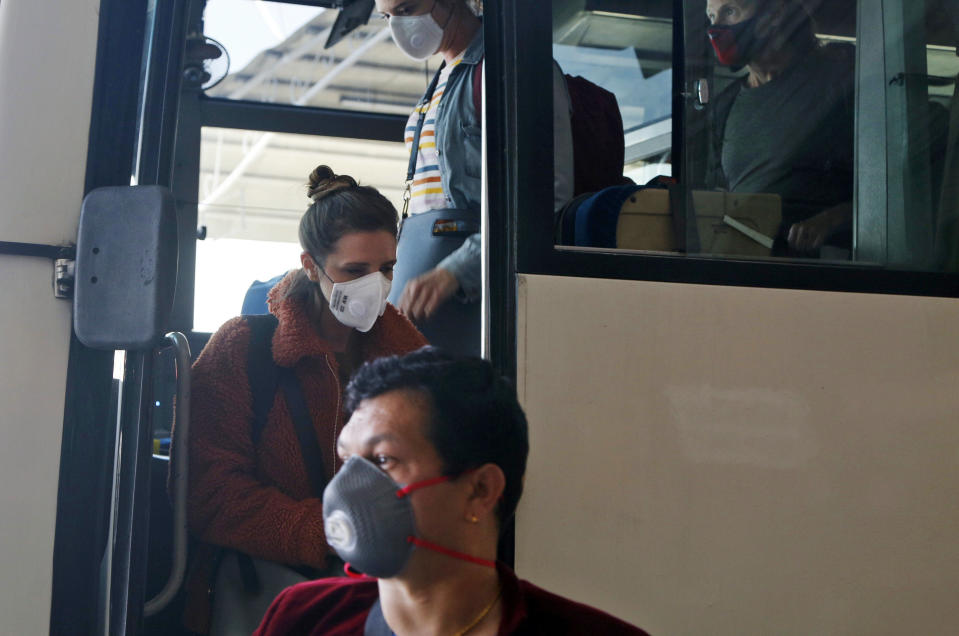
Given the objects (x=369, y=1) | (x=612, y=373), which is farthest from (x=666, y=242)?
(x=369, y=1)

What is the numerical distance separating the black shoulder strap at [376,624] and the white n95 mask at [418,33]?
5.20ft

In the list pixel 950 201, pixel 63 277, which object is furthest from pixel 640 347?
pixel 63 277

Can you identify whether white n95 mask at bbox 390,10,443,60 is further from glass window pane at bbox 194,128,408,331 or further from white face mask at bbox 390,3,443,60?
glass window pane at bbox 194,128,408,331

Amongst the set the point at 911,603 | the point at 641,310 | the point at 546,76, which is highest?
the point at 546,76

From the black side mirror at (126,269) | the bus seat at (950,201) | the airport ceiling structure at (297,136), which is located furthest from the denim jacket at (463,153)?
the airport ceiling structure at (297,136)

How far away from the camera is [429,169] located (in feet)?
8.94

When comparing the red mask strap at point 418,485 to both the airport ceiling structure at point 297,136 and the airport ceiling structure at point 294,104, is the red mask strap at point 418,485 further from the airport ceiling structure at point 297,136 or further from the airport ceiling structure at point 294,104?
the airport ceiling structure at point 297,136

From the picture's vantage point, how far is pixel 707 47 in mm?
2363

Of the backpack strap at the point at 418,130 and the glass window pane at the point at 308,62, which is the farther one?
the glass window pane at the point at 308,62

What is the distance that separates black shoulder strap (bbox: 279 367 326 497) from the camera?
8.12 ft

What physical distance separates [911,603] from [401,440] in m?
1.14

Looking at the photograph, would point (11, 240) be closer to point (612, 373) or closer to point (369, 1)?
point (612, 373)

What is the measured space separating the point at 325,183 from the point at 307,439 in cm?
82

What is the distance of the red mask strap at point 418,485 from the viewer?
65.2 inches
